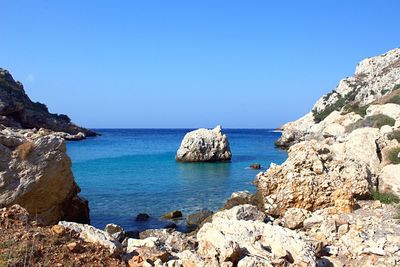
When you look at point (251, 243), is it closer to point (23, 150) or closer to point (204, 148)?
point (23, 150)

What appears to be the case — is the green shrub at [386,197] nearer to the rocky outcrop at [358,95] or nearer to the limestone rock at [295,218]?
the limestone rock at [295,218]

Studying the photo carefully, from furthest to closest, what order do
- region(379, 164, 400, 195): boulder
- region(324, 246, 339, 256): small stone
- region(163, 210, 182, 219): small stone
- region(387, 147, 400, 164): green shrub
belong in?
region(163, 210, 182, 219): small stone → region(387, 147, 400, 164): green shrub → region(379, 164, 400, 195): boulder → region(324, 246, 339, 256): small stone

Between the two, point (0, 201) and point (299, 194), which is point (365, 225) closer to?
point (299, 194)

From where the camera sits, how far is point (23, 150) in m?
15.8

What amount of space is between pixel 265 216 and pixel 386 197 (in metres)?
5.07

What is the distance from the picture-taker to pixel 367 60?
5133 inches

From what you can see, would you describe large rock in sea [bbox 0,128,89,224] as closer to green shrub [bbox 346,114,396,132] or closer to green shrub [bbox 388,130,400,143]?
green shrub [bbox 388,130,400,143]

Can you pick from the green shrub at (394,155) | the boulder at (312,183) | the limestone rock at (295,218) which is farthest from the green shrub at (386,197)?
the limestone rock at (295,218)

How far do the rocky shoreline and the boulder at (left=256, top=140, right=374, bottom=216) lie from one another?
4 cm

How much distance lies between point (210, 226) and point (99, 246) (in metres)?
3.51

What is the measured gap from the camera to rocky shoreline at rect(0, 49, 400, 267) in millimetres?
9812

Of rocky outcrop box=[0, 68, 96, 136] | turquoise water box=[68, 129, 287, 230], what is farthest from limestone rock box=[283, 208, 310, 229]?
rocky outcrop box=[0, 68, 96, 136]

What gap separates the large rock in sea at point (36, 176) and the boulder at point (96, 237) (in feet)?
16.7

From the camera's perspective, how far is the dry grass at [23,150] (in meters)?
15.8
